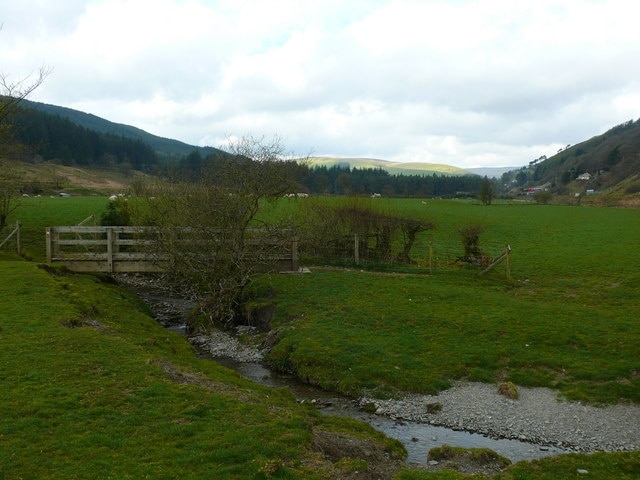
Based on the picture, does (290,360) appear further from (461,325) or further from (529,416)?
(529,416)

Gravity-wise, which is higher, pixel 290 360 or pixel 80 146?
pixel 80 146

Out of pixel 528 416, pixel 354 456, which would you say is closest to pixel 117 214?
pixel 354 456

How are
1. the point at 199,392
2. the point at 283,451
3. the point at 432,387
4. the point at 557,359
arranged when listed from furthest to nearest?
the point at 557,359 < the point at 432,387 < the point at 199,392 < the point at 283,451

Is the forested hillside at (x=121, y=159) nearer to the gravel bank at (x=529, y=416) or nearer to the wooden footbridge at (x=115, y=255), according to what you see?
the wooden footbridge at (x=115, y=255)

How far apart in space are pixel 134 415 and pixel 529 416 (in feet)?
30.9

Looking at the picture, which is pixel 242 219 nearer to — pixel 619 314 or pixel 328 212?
pixel 328 212

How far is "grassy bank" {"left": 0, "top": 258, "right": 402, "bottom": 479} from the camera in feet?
25.8

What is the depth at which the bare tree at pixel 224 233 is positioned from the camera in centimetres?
2147

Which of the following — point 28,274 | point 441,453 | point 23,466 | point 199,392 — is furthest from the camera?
point 28,274

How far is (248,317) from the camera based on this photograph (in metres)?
21.1

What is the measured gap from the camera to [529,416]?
12352 millimetres

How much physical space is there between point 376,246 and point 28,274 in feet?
62.8

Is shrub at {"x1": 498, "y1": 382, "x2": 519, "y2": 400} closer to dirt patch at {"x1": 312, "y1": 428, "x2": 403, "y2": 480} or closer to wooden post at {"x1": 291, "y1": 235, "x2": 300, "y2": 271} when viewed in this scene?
dirt patch at {"x1": 312, "y1": 428, "x2": 403, "y2": 480}

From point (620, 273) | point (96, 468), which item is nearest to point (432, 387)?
point (96, 468)
